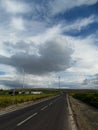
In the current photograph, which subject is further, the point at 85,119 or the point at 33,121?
the point at 85,119

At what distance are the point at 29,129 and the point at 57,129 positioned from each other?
1697 mm

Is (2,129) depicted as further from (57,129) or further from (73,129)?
(73,129)

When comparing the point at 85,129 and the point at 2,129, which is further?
the point at 85,129

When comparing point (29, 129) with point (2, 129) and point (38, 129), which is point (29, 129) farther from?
point (2, 129)

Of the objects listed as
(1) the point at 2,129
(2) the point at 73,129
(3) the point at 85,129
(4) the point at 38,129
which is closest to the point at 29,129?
(4) the point at 38,129

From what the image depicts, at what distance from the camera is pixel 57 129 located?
13164 mm

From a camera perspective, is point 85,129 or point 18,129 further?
point 85,129

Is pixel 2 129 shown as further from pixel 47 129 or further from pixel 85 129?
pixel 85 129

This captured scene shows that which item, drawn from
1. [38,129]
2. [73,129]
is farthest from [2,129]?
[73,129]

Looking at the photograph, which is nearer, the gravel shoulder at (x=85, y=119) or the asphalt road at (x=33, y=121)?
the asphalt road at (x=33, y=121)

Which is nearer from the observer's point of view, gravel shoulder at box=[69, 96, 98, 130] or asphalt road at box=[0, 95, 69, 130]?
Answer: asphalt road at box=[0, 95, 69, 130]

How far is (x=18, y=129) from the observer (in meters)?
12.4

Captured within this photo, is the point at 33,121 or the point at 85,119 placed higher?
the point at 33,121

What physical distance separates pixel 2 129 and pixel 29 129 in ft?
4.99
